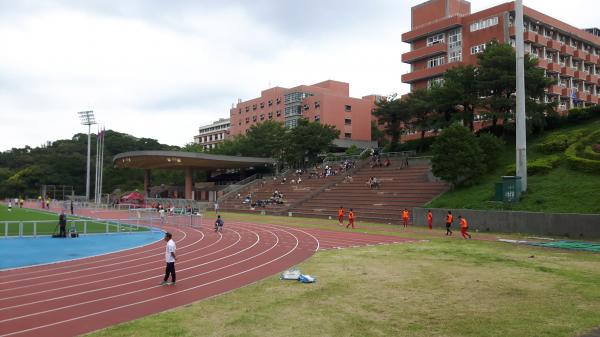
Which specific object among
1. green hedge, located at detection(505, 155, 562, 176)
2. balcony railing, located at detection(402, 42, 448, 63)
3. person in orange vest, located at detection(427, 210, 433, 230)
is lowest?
person in orange vest, located at detection(427, 210, 433, 230)

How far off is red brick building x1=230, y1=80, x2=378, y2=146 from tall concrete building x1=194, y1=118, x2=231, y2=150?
34005 mm

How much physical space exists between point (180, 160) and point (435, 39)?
37048 mm

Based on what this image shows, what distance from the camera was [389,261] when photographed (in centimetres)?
1599

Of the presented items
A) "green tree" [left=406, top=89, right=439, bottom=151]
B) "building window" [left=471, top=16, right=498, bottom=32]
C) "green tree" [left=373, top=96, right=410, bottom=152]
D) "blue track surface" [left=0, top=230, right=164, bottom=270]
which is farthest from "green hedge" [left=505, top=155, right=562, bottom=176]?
"building window" [left=471, top=16, right=498, bottom=32]

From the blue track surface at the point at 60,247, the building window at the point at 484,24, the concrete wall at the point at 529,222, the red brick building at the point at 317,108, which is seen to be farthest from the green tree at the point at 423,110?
the blue track surface at the point at 60,247

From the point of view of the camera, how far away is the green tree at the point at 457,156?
34000mm

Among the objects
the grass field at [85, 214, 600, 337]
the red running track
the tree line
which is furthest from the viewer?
the tree line

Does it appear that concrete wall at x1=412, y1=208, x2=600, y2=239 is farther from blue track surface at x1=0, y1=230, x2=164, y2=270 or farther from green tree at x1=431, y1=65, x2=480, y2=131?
blue track surface at x1=0, y1=230, x2=164, y2=270

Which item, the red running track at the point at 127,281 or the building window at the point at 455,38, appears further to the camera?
the building window at the point at 455,38

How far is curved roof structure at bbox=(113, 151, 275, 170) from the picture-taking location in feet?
193

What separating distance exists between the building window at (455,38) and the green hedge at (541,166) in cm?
2830

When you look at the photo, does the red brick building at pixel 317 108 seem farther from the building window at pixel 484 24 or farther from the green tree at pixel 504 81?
the green tree at pixel 504 81

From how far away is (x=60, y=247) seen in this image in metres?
20.0

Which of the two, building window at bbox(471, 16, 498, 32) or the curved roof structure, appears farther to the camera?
the curved roof structure
